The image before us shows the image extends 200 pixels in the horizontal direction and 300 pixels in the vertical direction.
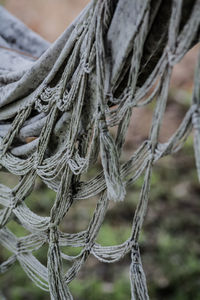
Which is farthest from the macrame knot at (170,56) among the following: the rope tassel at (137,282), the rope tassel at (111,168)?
the rope tassel at (137,282)

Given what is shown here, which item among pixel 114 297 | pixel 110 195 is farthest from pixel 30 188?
pixel 114 297

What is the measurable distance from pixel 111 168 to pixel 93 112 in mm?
94

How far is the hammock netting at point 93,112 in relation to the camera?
0.42 m

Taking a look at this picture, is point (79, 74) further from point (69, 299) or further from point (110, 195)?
point (69, 299)

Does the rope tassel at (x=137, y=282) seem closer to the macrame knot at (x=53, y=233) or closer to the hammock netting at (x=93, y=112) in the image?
the hammock netting at (x=93, y=112)

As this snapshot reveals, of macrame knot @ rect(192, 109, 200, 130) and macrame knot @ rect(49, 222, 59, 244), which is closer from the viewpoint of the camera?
macrame knot @ rect(192, 109, 200, 130)

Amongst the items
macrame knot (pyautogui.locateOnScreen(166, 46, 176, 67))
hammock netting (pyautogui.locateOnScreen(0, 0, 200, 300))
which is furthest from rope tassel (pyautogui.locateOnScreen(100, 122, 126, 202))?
macrame knot (pyautogui.locateOnScreen(166, 46, 176, 67))

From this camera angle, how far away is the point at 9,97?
24.1 inches

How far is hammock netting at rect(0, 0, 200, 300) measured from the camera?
418 millimetres

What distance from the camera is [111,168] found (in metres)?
0.45

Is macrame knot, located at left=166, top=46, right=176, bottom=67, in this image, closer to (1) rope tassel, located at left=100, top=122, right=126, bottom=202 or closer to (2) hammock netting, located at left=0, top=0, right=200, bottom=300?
(2) hammock netting, located at left=0, top=0, right=200, bottom=300

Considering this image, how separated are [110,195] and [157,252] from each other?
4.19 ft

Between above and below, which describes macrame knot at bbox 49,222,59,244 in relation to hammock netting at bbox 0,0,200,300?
below

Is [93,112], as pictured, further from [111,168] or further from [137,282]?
[137,282]
